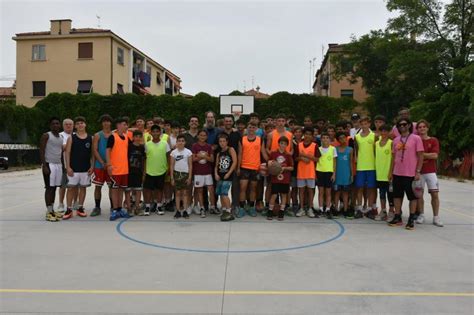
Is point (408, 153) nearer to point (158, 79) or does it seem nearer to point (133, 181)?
point (133, 181)

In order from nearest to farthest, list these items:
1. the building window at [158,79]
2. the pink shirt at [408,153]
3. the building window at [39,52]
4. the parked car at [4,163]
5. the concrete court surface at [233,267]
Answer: the concrete court surface at [233,267]
the pink shirt at [408,153]
the parked car at [4,163]
the building window at [39,52]
the building window at [158,79]

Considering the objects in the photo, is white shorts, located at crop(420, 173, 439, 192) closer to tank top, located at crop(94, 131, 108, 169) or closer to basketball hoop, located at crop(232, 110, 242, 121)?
tank top, located at crop(94, 131, 108, 169)

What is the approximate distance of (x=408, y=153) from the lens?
719 centimetres

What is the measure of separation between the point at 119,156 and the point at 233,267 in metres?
3.80

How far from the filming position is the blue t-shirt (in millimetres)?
7883

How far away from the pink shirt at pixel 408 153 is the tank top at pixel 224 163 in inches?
123

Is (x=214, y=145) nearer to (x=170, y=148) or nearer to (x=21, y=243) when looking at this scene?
(x=170, y=148)

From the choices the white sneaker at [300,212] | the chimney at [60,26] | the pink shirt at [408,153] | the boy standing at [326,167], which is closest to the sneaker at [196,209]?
the white sneaker at [300,212]

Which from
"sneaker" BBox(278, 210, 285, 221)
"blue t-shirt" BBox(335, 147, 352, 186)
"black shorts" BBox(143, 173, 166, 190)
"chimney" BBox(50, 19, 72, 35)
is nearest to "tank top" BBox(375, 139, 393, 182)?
"blue t-shirt" BBox(335, 147, 352, 186)

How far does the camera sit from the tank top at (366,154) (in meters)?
7.80

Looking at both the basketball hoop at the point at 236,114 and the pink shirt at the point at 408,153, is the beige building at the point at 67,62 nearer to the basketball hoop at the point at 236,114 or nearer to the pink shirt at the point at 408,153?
the basketball hoop at the point at 236,114

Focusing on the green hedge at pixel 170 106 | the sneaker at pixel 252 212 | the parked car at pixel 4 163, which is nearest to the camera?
the sneaker at pixel 252 212

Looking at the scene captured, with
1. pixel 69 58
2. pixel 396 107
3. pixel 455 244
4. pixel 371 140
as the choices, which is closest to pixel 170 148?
pixel 371 140

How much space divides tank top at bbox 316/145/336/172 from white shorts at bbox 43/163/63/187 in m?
5.05
